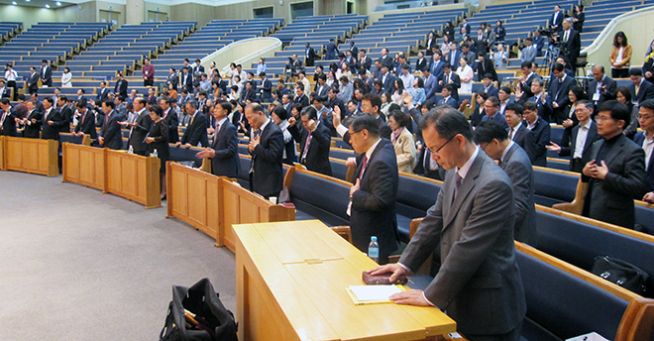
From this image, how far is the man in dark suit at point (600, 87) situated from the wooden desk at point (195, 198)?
4.96 metres

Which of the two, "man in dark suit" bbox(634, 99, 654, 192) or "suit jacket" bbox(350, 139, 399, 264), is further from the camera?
"man in dark suit" bbox(634, 99, 654, 192)

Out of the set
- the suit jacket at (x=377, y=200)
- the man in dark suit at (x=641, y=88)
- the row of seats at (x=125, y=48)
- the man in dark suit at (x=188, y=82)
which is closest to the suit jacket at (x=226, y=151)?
the suit jacket at (x=377, y=200)

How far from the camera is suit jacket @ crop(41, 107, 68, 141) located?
34.0 ft

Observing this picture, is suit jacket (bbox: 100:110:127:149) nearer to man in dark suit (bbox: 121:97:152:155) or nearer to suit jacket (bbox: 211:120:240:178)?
man in dark suit (bbox: 121:97:152:155)

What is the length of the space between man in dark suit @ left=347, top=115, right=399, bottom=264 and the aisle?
48.7 inches

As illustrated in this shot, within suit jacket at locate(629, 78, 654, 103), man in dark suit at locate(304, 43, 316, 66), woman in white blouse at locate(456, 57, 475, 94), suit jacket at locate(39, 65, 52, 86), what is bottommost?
suit jacket at locate(629, 78, 654, 103)

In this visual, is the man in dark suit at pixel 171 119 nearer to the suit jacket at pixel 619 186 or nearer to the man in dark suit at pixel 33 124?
the man in dark suit at pixel 33 124

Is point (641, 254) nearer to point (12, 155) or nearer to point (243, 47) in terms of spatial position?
point (12, 155)

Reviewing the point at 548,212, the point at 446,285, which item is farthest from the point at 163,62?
the point at 446,285

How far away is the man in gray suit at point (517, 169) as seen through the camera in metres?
2.79

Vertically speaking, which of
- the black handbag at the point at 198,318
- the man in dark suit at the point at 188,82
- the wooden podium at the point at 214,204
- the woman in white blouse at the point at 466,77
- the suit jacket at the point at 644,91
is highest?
the man in dark suit at the point at 188,82

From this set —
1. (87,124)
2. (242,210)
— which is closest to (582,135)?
(242,210)

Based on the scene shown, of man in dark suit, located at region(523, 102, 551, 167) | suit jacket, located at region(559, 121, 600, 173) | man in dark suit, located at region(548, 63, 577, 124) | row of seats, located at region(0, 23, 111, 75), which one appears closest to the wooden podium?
suit jacket, located at region(559, 121, 600, 173)

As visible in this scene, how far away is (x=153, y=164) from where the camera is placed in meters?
7.34
